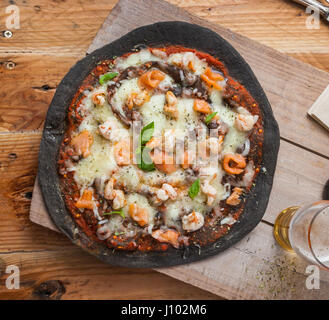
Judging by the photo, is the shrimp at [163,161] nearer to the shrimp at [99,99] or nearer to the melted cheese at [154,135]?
the melted cheese at [154,135]

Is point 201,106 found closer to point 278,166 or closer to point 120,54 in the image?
point 120,54

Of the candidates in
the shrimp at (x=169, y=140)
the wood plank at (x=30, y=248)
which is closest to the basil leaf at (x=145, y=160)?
the shrimp at (x=169, y=140)

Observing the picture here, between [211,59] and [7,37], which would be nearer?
[211,59]

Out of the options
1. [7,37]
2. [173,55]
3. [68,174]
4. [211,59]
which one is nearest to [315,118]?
[211,59]

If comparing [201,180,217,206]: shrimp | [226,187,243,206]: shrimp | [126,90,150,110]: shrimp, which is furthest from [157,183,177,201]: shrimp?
[126,90,150,110]: shrimp

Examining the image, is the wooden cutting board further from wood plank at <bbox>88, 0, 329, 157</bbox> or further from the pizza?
the pizza

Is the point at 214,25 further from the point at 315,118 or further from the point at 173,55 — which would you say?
the point at 315,118
